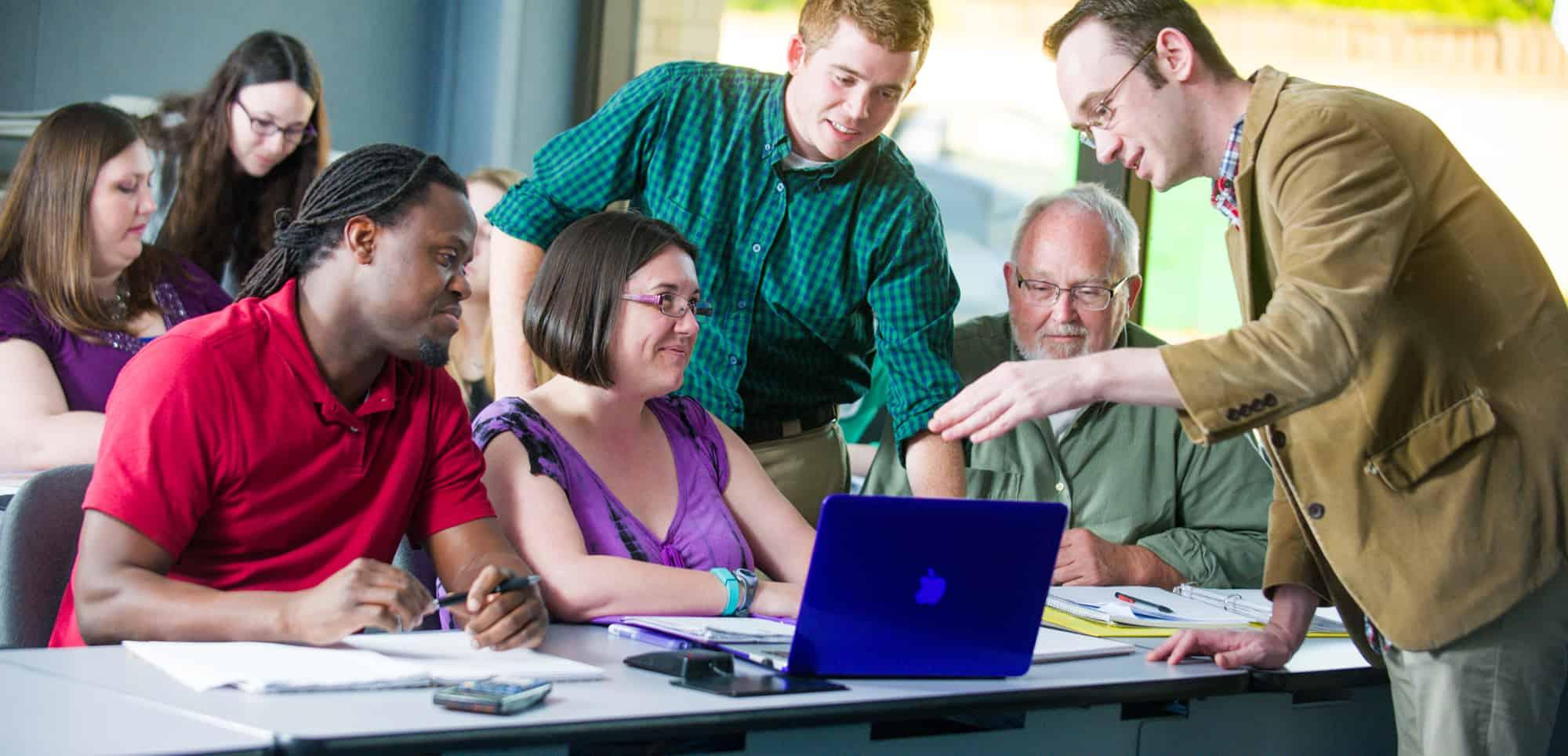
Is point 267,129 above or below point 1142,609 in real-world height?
above

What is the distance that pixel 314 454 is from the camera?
195 cm

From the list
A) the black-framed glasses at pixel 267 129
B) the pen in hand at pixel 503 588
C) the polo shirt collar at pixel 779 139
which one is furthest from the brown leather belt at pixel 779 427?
the black-framed glasses at pixel 267 129

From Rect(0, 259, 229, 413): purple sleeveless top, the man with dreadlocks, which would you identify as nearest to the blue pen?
the man with dreadlocks

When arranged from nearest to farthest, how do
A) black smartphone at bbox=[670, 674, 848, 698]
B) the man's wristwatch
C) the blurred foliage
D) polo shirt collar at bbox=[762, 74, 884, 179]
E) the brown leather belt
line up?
black smartphone at bbox=[670, 674, 848, 698], the man's wristwatch, polo shirt collar at bbox=[762, 74, 884, 179], the brown leather belt, the blurred foliage

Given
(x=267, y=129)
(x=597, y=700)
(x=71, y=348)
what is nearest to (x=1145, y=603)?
(x=597, y=700)

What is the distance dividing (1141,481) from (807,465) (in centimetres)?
66

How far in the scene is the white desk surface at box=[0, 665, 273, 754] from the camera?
4.12ft

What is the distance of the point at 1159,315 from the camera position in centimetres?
481

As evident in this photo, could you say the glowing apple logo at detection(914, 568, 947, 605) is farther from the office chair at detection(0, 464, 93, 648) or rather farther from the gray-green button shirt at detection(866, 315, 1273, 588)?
the gray-green button shirt at detection(866, 315, 1273, 588)

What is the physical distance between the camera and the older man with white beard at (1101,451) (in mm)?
2926

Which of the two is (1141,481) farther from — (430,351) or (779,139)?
(430,351)

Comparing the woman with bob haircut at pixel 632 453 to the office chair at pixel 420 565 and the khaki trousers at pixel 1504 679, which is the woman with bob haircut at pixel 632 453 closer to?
the office chair at pixel 420 565

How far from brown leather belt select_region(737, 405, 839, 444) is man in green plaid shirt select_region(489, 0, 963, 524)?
0.05 m

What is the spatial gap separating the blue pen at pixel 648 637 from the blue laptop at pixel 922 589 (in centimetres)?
8
